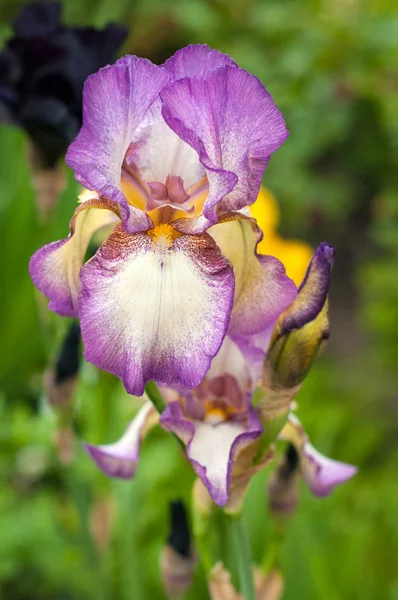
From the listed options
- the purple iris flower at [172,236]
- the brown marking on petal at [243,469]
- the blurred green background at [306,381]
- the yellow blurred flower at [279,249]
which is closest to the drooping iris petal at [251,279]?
the purple iris flower at [172,236]

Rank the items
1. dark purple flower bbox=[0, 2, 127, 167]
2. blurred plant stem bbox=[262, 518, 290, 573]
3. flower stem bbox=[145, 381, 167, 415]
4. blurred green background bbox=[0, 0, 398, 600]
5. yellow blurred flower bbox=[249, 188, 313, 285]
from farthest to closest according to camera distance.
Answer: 1. yellow blurred flower bbox=[249, 188, 313, 285]
2. blurred green background bbox=[0, 0, 398, 600]
3. dark purple flower bbox=[0, 2, 127, 167]
4. blurred plant stem bbox=[262, 518, 290, 573]
5. flower stem bbox=[145, 381, 167, 415]

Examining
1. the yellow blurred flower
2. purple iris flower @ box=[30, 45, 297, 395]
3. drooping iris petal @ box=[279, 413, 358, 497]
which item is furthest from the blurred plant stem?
the yellow blurred flower

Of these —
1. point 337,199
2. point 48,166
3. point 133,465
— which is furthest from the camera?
point 337,199

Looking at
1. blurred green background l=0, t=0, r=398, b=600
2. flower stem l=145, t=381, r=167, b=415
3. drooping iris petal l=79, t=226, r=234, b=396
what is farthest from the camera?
blurred green background l=0, t=0, r=398, b=600

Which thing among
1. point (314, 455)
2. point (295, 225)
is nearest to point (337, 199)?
point (295, 225)

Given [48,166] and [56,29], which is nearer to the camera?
[56,29]

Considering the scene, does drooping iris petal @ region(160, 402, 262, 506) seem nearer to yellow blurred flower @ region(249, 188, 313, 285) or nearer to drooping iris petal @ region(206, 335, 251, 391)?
drooping iris petal @ region(206, 335, 251, 391)

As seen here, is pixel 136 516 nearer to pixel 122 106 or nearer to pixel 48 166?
pixel 48 166
